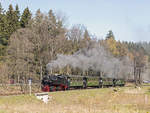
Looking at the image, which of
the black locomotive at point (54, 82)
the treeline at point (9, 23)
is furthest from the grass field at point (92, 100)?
the treeline at point (9, 23)

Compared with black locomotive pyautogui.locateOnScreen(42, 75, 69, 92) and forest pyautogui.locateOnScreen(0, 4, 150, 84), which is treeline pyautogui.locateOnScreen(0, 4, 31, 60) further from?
black locomotive pyautogui.locateOnScreen(42, 75, 69, 92)

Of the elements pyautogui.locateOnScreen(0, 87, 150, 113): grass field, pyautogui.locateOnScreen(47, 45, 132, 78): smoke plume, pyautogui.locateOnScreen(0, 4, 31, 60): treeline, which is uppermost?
pyautogui.locateOnScreen(0, 4, 31, 60): treeline

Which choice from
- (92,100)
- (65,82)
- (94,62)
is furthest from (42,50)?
(92,100)

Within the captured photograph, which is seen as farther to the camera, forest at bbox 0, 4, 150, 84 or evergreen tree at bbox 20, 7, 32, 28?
evergreen tree at bbox 20, 7, 32, 28

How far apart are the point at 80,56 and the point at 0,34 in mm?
19145

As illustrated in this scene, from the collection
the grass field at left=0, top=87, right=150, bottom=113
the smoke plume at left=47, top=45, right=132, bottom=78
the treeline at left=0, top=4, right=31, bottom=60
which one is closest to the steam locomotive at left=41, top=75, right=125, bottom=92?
the smoke plume at left=47, top=45, right=132, bottom=78

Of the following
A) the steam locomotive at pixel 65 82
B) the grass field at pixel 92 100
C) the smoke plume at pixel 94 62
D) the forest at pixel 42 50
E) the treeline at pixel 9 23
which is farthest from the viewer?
the treeline at pixel 9 23

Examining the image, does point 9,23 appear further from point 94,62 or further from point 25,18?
point 94,62

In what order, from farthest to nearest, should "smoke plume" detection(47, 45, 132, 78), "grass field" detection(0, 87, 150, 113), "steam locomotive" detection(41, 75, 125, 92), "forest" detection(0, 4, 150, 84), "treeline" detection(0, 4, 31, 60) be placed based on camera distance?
"treeline" detection(0, 4, 31, 60) < "forest" detection(0, 4, 150, 84) < "smoke plume" detection(47, 45, 132, 78) < "steam locomotive" detection(41, 75, 125, 92) < "grass field" detection(0, 87, 150, 113)

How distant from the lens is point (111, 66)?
48.9 metres

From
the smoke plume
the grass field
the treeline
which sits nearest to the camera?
the grass field

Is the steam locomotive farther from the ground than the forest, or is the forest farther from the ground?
the forest

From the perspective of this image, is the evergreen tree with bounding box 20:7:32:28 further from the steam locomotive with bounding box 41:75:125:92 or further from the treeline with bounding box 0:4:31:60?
the steam locomotive with bounding box 41:75:125:92

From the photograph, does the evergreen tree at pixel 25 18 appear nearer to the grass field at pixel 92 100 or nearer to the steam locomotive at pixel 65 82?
the steam locomotive at pixel 65 82
